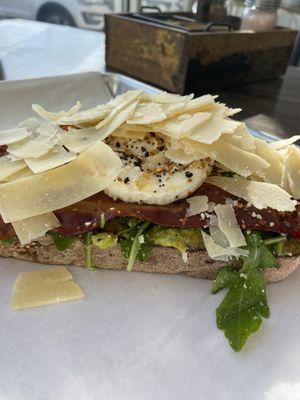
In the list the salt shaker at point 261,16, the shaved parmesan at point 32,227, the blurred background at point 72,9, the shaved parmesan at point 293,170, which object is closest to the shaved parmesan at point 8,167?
the shaved parmesan at point 32,227

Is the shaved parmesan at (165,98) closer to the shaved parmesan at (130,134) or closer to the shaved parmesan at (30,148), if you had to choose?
the shaved parmesan at (130,134)

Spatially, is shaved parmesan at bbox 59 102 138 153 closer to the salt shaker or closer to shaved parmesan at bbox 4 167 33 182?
shaved parmesan at bbox 4 167 33 182

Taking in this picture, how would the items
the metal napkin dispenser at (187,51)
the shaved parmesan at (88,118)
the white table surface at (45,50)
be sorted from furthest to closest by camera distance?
1. the white table surface at (45,50)
2. the metal napkin dispenser at (187,51)
3. the shaved parmesan at (88,118)

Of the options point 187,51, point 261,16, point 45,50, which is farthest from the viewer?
point 45,50

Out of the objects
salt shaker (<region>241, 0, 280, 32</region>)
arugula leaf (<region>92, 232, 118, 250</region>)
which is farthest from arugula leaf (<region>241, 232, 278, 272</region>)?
salt shaker (<region>241, 0, 280, 32</region>)

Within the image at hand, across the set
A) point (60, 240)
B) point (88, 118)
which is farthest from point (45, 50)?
point (60, 240)

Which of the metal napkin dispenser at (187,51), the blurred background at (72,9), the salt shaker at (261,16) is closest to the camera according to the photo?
the metal napkin dispenser at (187,51)

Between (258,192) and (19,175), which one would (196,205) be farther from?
(19,175)
